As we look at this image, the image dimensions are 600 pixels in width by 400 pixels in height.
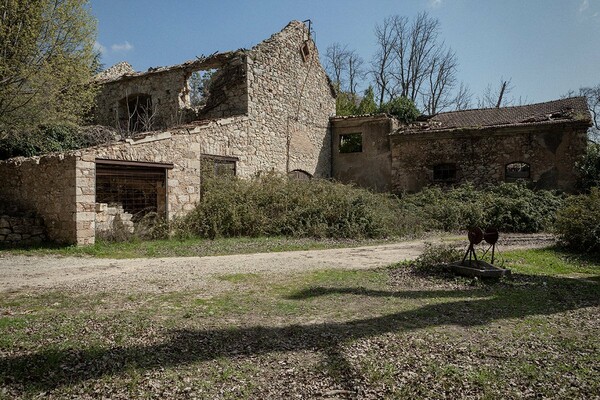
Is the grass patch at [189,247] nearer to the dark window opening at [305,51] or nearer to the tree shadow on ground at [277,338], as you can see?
the tree shadow on ground at [277,338]

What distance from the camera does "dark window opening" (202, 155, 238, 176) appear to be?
13314mm

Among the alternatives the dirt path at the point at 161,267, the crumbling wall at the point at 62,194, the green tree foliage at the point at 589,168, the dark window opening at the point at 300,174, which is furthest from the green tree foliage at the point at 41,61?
the green tree foliage at the point at 589,168

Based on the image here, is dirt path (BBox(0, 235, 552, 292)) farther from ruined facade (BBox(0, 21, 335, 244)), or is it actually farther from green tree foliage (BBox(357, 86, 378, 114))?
green tree foliage (BBox(357, 86, 378, 114))

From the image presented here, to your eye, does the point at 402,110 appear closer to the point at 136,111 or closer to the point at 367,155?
the point at 367,155

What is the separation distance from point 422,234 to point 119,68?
16.7 meters

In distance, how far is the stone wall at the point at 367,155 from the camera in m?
19.7

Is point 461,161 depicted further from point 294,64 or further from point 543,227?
point 294,64

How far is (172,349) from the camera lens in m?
3.78

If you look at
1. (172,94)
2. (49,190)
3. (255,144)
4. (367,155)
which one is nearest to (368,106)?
(367,155)

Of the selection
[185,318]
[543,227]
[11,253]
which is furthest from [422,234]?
[11,253]

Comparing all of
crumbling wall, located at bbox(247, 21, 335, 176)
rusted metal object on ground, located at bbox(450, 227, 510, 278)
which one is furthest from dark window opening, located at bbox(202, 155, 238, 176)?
rusted metal object on ground, located at bbox(450, 227, 510, 278)

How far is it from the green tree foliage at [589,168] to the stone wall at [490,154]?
231 millimetres

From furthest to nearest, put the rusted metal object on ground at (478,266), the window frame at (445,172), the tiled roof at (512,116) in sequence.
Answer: the window frame at (445,172) < the tiled roof at (512,116) < the rusted metal object on ground at (478,266)

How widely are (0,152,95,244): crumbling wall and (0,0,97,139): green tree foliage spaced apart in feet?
8.47
